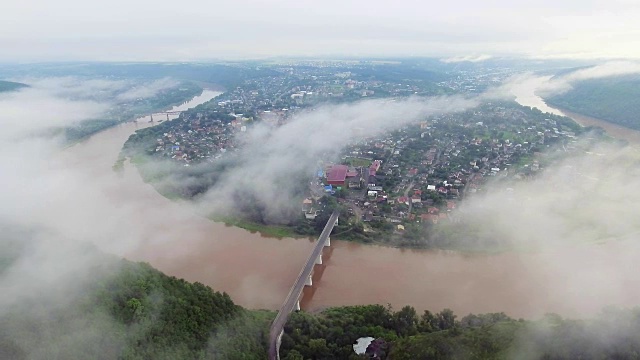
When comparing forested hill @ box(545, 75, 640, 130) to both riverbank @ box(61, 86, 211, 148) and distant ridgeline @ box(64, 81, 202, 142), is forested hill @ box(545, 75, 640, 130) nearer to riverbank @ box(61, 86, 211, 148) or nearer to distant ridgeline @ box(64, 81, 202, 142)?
riverbank @ box(61, 86, 211, 148)

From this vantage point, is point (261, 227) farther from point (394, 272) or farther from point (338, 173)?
point (338, 173)

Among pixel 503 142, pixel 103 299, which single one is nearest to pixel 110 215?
pixel 103 299

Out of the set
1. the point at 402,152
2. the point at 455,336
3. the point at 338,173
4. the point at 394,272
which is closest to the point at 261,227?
the point at 394,272

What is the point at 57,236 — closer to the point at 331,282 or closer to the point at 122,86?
the point at 331,282

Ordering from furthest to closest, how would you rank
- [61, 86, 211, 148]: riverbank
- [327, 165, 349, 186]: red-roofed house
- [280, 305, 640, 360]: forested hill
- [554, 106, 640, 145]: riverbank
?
1. [61, 86, 211, 148]: riverbank
2. [554, 106, 640, 145]: riverbank
3. [327, 165, 349, 186]: red-roofed house
4. [280, 305, 640, 360]: forested hill

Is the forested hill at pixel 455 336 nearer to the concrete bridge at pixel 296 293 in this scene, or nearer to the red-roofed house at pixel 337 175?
the concrete bridge at pixel 296 293

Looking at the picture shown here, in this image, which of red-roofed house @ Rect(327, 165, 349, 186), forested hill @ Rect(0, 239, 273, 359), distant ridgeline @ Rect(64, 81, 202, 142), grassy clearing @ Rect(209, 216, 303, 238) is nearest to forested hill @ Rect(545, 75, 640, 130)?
red-roofed house @ Rect(327, 165, 349, 186)

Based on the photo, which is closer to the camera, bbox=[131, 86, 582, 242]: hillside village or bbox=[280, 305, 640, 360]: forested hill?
bbox=[280, 305, 640, 360]: forested hill

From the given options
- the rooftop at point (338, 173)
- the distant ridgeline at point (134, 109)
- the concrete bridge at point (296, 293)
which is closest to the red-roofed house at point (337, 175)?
the rooftop at point (338, 173)
